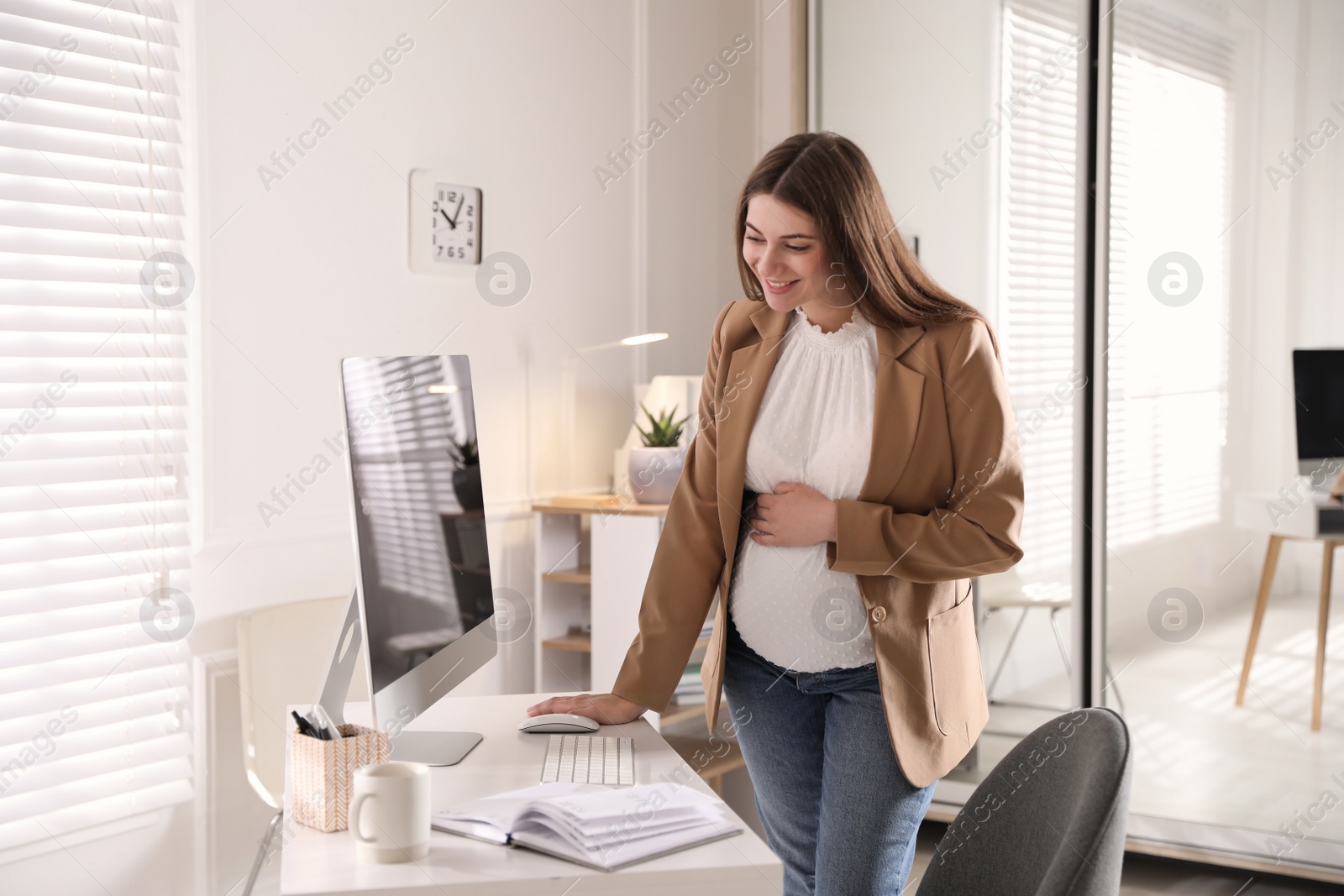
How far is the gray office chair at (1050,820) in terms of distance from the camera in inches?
38.0

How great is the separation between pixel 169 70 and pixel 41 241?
0.44m

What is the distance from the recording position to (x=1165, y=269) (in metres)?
2.66

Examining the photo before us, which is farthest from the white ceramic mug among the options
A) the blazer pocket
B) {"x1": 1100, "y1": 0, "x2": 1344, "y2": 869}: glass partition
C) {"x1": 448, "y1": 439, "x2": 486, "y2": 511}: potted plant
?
{"x1": 1100, "y1": 0, "x2": 1344, "y2": 869}: glass partition

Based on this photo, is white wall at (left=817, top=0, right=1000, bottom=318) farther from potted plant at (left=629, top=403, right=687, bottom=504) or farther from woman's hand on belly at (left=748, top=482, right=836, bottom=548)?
woman's hand on belly at (left=748, top=482, right=836, bottom=548)

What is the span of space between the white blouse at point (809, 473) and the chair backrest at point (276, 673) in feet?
3.22

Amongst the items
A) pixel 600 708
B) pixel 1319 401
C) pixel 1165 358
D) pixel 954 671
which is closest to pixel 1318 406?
pixel 1319 401

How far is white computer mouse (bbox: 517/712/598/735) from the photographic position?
56.8 inches

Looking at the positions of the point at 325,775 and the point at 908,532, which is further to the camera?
the point at 908,532

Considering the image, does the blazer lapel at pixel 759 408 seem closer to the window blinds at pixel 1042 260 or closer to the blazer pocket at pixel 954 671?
the blazer pocket at pixel 954 671

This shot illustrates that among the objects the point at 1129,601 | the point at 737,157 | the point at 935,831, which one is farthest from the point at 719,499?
the point at 737,157

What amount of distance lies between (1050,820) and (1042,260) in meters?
2.01

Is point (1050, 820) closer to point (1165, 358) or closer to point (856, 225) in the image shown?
point (856, 225)

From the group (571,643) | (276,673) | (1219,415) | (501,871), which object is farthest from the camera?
(571,643)

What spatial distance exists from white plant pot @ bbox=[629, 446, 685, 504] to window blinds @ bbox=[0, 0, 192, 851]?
1112 millimetres
